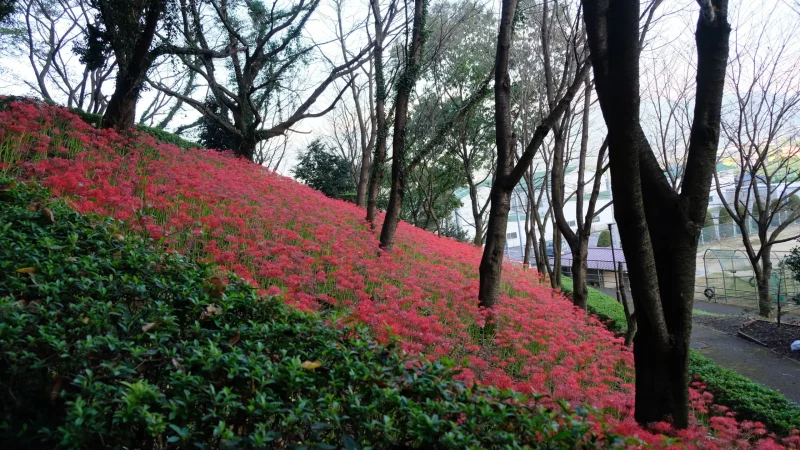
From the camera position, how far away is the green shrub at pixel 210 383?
1580mm

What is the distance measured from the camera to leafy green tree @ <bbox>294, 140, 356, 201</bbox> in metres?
19.1

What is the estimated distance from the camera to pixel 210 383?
5.69 feet

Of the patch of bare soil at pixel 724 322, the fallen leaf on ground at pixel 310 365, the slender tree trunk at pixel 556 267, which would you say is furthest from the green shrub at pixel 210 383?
the patch of bare soil at pixel 724 322

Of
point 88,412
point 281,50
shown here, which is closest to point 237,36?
point 281,50

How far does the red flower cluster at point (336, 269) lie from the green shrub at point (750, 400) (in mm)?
359

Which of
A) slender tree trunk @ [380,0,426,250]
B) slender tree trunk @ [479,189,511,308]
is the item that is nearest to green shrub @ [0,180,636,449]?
slender tree trunk @ [479,189,511,308]

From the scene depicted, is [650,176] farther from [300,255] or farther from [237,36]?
[237,36]

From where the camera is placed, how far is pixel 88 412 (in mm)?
1473

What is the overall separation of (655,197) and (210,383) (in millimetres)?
3264

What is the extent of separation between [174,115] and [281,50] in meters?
10.1

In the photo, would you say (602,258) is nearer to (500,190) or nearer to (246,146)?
(246,146)

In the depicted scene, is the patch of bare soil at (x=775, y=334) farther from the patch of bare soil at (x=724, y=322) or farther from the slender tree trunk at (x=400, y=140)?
the slender tree trunk at (x=400, y=140)

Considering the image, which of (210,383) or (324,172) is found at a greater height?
(324,172)

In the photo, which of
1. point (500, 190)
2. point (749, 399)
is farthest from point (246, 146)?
point (749, 399)
